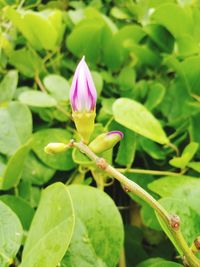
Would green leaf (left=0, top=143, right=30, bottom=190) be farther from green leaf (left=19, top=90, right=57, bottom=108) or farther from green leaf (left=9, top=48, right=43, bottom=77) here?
green leaf (left=9, top=48, right=43, bottom=77)

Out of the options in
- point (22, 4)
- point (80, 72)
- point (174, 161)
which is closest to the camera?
point (80, 72)

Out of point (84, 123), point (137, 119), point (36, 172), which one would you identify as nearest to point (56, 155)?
point (36, 172)

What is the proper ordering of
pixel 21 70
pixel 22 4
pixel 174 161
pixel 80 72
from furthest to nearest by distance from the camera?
pixel 22 4 < pixel 21 70 < pixel 174 161 < pixel 80 72

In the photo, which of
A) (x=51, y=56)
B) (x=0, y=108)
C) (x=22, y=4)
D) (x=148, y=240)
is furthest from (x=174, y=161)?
(x=22, y=4)

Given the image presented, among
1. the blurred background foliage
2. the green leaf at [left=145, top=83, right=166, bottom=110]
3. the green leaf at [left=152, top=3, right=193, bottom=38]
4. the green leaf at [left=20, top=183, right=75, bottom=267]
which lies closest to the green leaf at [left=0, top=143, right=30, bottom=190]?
the blurred background foliage

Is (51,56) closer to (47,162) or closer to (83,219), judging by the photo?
(47,162)
